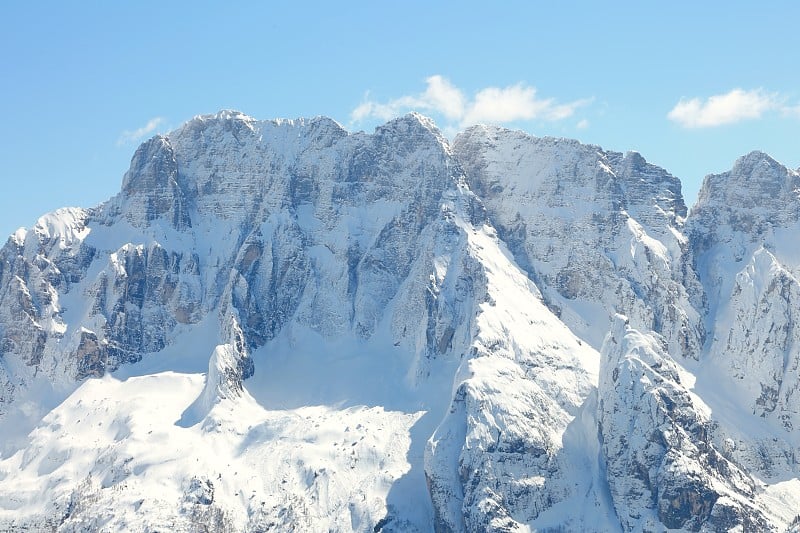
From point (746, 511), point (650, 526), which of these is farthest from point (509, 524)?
point (746, 511)

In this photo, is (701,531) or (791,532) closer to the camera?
(791,532)

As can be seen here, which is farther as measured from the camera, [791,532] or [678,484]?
[678,484]

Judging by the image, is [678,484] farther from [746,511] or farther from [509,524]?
[509,524]

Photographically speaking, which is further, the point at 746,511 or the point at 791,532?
the point at 746,511

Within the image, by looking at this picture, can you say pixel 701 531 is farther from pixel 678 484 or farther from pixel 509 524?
pixel 509 524

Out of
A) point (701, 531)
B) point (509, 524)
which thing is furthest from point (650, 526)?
point (509, 524)

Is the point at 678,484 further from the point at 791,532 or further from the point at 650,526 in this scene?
the point at 791,532

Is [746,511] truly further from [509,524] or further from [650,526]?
[509,524]
